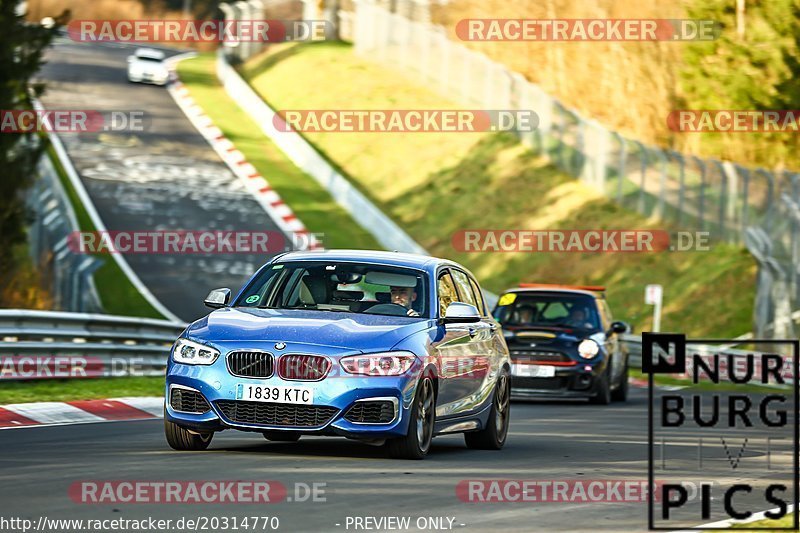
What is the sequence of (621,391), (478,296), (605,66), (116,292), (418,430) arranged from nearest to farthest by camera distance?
(418,430), (478,296), (621,391), (116,292), (605,66)

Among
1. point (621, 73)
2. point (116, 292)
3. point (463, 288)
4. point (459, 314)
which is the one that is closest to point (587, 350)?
point (463, 288)

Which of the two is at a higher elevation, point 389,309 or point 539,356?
point 389,309

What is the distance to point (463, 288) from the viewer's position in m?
14.4

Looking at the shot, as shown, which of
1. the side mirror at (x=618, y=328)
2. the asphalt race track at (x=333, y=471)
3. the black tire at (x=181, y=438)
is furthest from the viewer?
the side mirror at (x=618, y=328)

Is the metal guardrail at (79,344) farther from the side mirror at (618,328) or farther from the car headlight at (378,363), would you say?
the car headlight at (378,363)

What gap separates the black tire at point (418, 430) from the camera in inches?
473

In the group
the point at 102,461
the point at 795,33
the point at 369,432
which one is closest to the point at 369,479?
the point at 369,432

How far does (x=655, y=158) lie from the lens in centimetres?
4469

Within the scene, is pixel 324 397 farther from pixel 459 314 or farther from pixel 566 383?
pixel 566 383

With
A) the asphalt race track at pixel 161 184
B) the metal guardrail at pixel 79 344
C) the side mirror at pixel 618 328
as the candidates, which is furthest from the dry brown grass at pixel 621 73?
the metal guardrail at pixel 79 344

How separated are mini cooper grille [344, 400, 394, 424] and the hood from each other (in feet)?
1.31

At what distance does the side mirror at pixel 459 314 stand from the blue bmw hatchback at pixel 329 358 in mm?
11

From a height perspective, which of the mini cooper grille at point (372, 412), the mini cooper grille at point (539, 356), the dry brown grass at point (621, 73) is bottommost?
the mini cooper grille at point (539, 356)

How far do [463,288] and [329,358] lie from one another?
9.78ft
